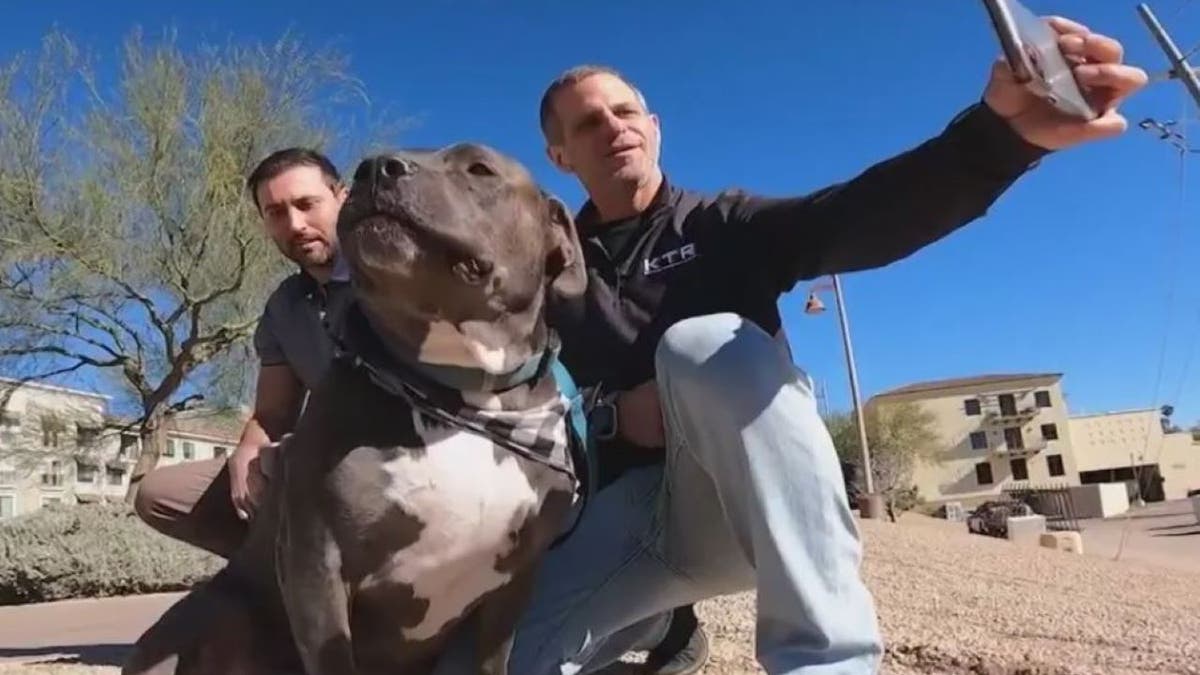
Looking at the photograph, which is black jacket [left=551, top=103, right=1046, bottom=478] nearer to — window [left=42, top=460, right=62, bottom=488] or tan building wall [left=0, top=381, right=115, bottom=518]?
tan building wall [left=0, top=381, right=115, bottom=518]

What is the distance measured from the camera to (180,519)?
3.23 meters

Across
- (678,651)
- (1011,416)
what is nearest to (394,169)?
(678,651)

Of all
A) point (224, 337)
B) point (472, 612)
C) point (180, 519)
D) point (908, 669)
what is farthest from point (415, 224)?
point (224, 337)

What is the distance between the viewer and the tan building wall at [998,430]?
71812 millimetres

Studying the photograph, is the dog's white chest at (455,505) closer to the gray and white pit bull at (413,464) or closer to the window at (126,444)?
the gray and white pit bull at (413,464)

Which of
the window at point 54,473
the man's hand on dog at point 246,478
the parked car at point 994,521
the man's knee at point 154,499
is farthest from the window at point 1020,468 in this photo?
the man's hand on dog at point 246,478

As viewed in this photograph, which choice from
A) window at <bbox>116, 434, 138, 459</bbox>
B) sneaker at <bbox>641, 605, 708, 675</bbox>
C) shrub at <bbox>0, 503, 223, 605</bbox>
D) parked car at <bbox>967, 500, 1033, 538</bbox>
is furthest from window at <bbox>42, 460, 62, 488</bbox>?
sneaker at <bbox>641, 605, 708, 675</bbox>

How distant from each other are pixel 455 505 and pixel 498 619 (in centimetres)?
32

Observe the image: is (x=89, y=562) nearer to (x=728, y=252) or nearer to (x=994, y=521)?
(x=728, y=252)

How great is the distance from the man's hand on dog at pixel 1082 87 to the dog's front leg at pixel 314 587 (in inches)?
56.2

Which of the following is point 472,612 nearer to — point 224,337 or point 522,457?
point 522,457

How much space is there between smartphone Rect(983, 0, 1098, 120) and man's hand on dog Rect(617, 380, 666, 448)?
104 cm

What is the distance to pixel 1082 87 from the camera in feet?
5.50

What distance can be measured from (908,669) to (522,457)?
2384 mm
